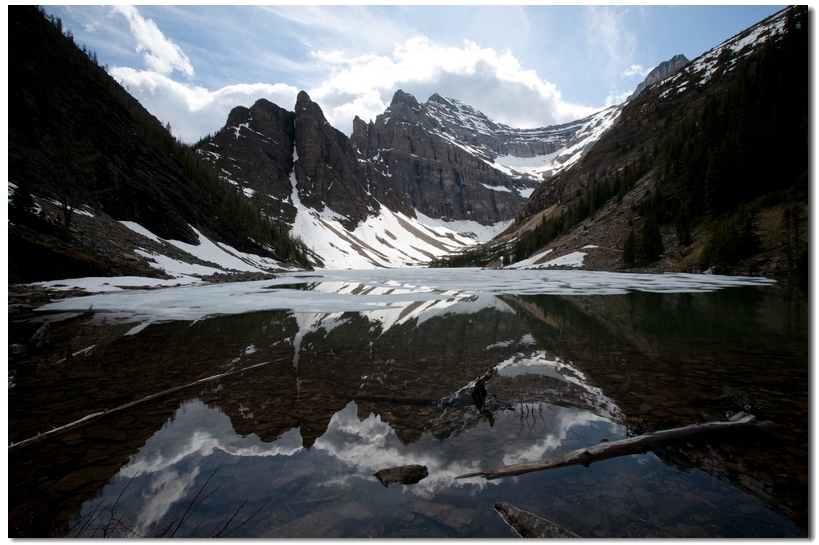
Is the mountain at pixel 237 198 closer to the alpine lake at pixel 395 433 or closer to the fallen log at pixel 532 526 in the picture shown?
the alpine lake at pixel 395 433

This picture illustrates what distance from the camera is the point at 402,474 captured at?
3.93 metres

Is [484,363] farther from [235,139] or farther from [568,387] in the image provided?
[235,139]

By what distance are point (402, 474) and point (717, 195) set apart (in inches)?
2486

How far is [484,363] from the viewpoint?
27.6 ft

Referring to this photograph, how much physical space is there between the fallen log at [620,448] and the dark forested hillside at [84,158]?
98.8 feet

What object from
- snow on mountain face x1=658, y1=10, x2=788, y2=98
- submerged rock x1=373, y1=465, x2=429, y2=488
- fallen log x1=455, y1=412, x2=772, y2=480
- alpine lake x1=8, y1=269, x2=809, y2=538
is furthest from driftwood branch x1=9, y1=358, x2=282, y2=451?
snow on mountain face x1=658, y1=10, x2=788, y2=98

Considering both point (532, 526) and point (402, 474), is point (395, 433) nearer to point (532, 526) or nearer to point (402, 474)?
point (402, 474)

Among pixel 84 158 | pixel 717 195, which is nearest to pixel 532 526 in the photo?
pixel 84 158

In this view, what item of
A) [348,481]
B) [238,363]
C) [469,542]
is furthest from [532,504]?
[238,363]

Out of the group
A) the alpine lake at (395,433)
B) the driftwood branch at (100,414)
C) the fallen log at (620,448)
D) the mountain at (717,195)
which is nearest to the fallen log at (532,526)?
the alpine lake at (395,433)

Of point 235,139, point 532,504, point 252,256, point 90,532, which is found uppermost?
point 235,139

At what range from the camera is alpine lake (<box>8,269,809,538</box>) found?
10.7 feet

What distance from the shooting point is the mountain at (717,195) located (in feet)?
121

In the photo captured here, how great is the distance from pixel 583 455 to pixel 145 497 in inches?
187
